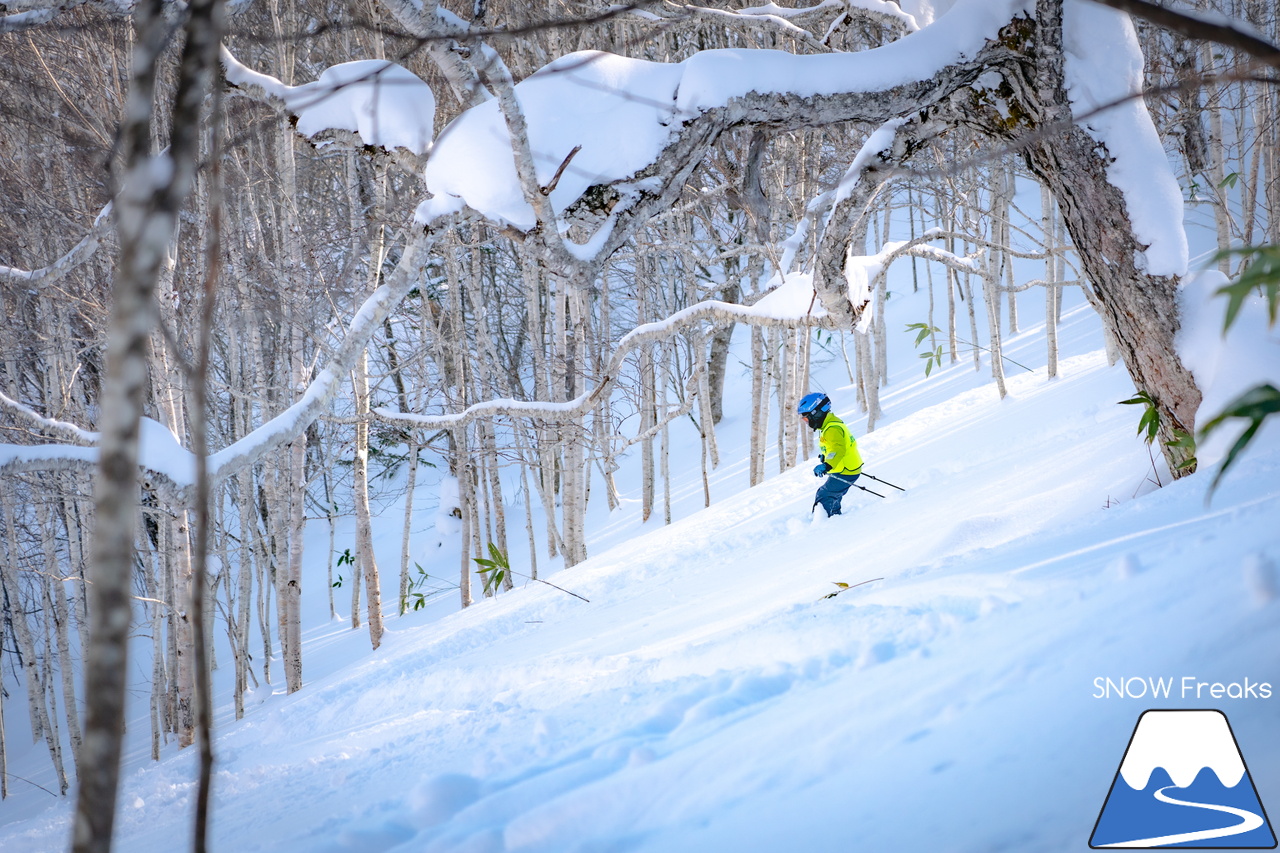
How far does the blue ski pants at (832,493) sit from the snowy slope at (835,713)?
1.90 metres

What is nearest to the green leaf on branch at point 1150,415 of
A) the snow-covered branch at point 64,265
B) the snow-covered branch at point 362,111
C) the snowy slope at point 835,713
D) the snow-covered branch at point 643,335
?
the snowy slope at point 835,713

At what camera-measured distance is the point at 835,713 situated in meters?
1.95

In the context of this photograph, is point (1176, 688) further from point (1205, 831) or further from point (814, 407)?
point (814, 407)

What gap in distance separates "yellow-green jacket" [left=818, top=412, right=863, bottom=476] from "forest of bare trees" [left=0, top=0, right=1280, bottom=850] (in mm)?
1390

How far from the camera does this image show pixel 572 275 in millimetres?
3131

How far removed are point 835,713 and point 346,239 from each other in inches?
245

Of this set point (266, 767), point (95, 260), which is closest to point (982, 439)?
point (266, 767)

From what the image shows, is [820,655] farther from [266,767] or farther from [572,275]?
[266,767]

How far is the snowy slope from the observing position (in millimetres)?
1551

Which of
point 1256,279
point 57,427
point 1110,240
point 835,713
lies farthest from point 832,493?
point 1256,279

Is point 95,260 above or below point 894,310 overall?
below

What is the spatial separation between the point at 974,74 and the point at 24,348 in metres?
9.23

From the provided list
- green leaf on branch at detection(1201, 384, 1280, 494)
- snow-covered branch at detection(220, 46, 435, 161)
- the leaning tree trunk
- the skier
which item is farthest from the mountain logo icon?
the skier

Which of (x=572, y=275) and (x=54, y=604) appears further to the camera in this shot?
(x=54, y=604)
